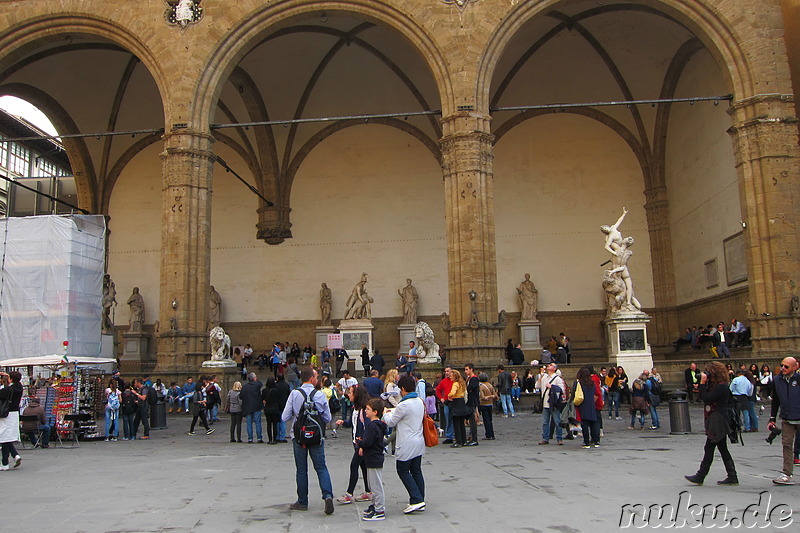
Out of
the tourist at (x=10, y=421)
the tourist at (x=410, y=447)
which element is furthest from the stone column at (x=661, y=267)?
the tourist at (x=10, y=421)

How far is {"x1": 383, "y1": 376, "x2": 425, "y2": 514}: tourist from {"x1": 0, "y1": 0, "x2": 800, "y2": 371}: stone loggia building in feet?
37.5

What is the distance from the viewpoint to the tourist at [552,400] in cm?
1077

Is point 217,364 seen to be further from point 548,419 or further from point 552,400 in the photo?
point 552,400

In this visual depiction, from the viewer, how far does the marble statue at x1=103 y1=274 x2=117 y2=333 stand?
81.4ft

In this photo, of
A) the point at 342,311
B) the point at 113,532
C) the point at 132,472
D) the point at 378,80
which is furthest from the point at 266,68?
the point at 113,532

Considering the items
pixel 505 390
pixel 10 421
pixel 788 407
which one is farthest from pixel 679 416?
pixel 10 421

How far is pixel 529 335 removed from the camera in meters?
24.8

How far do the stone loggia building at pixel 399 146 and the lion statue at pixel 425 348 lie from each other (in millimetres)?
958

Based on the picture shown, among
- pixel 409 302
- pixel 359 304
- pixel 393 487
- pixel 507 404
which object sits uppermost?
pixel 409 302

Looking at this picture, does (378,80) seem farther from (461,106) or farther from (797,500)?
(797,500)

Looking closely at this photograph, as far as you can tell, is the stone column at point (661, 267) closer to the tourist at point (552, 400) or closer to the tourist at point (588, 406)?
the tourist at point (552, 400)

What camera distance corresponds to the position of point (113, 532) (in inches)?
218

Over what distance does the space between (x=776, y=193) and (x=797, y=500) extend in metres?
13.0

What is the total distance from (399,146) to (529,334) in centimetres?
869
